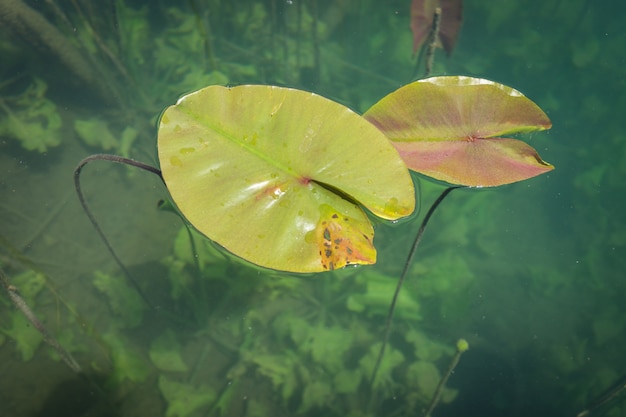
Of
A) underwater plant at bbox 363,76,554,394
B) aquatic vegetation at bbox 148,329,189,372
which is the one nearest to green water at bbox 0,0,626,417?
aquatic vegetation at bbox 148,329,189,372

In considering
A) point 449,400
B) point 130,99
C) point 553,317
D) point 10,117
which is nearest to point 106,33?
point 130,99

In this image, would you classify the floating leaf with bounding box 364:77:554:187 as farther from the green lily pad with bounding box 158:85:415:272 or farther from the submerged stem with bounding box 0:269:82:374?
the submerged stem with bounding box 0:269:82:374

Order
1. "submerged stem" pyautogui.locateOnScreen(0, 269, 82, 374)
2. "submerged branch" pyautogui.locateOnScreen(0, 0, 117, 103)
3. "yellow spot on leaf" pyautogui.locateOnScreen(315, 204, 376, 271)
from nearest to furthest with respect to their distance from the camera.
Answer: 1. "yellow spot on leaf" pyautogui.locateOnScreen(315, 204, 376, 271)
2. "submerged stem" pyautogui.locateOnScreen(0, 269, 82, 374)
3. "submerged branch" pyautogui.locateOnScreen(0, 0, 117, 103)

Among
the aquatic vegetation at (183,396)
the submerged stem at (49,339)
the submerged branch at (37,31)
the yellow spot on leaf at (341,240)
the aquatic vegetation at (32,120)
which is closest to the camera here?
the yellow spot on leaf at (341,240)

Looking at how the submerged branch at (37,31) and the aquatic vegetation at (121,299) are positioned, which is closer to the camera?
the aquatic vegetation at (121,299)

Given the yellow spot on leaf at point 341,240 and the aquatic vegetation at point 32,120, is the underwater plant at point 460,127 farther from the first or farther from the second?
the aquatic vegetation at point 32,120

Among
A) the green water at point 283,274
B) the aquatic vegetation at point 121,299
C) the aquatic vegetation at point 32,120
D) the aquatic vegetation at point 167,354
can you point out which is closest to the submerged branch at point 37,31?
the green water at point 283,274

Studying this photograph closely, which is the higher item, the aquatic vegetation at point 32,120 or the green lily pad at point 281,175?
the green lily pad at point 281,175

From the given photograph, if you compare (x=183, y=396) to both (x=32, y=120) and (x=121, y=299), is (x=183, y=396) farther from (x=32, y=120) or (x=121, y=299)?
(x=32, y=120)
